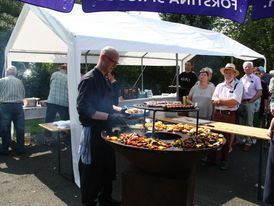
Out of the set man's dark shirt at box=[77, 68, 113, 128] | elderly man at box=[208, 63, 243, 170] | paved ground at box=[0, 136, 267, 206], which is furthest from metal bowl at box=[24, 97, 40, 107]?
elderly man at box=[208, 63, 243, 170]

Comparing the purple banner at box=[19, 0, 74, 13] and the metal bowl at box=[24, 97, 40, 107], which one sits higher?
the purple banner at box=[19, 0, 74, 13]

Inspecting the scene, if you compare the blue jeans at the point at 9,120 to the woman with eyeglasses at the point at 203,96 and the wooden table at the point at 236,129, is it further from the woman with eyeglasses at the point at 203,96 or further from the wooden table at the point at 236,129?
the woman with eyeglasses at the point at 203,96

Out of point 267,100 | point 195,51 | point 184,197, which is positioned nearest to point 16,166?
point 184,197

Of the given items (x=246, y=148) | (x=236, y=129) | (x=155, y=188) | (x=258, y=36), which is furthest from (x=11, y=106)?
(x=258, y=36)

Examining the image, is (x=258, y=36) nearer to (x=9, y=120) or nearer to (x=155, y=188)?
(x=9, y=120)

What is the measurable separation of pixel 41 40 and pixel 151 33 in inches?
121

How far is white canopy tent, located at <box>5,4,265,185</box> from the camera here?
3.69m

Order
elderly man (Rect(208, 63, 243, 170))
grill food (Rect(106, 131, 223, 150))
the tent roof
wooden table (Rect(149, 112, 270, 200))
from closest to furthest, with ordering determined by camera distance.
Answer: grill food (Rect(106, 131, 223, 150))
wooden table (Rect(149, 112, 270, 200))
the tent roof
elderly man (Rect(208, 63, 243, 170))

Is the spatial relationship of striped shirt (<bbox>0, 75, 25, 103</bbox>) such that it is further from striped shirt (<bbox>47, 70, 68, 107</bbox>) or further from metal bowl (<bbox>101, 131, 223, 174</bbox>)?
metal bowl (<bbox>101, 131, 223, 174</bbox>)

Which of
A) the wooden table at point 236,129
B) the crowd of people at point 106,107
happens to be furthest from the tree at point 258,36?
the wooden table at point 236,129

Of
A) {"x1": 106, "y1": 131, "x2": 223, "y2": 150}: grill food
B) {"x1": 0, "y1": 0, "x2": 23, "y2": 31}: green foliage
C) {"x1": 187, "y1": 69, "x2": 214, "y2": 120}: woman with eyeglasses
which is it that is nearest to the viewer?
{"x1": 106, "y1": 131, "x2": 223, "y2": 150}: grill food

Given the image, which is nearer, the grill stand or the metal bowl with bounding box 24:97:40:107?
the grill stand

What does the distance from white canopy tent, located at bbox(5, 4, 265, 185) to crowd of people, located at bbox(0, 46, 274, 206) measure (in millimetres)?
641

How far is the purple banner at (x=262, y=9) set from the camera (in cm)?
183
